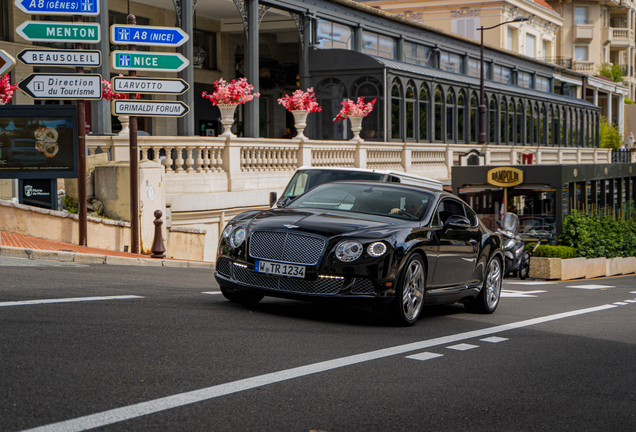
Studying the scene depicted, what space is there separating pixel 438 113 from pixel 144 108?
26.9 m

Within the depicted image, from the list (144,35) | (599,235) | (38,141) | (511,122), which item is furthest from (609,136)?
(38,141)

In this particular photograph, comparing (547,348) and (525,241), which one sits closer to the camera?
(547,348)

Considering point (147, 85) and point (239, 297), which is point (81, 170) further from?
point (239, 297)

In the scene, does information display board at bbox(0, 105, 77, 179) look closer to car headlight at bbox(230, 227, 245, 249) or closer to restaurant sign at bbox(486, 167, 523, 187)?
car headlight at bbox(230, 227, 245, 249)

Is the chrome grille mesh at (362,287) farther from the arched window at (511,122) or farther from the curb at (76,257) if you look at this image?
the arched window at (511,122)

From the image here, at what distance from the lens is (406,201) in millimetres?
9398

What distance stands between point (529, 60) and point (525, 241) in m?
38.9

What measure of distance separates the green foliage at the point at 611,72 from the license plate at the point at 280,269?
8966 centimetres

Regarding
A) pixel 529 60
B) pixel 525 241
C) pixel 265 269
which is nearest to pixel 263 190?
pixel 525 241

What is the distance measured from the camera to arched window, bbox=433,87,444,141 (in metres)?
40.1

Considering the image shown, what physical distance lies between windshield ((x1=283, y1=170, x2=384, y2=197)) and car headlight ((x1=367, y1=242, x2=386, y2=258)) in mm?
7446

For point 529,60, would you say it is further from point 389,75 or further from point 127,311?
point 127,311

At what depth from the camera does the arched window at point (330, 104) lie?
3494cm

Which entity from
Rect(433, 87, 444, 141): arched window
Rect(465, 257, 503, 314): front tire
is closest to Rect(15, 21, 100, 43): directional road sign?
Rect(465, 257, 503, 314): front tire
